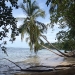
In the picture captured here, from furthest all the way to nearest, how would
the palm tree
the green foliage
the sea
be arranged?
the palm tree, the sea, the green foliage

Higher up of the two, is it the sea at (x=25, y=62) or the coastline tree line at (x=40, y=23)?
the coastline tree line at (x=40, y=23)

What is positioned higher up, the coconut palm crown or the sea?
the coconut palm crown

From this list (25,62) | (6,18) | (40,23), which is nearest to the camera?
(6,18)

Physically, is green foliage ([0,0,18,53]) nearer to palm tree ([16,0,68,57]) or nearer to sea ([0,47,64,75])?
sea ([0,47,64,75])

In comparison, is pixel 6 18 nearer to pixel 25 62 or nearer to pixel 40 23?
pixel 25 62

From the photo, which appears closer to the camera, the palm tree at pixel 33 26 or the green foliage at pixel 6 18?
the green foliage at pixel 6 18

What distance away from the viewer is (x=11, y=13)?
5648 mm

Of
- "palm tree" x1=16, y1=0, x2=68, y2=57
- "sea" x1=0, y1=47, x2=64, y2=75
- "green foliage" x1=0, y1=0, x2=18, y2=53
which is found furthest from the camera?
"palm tree" x1=16, y1=0, x2=68, y2=57

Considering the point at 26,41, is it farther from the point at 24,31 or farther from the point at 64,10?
the point at 64,10

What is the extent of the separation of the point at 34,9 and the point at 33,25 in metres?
5.88

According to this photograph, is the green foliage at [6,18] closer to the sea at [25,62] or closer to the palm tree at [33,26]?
the sea at [25,62]

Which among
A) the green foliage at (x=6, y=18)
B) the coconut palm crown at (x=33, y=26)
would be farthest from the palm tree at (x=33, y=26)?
the green foliage at (x=6, y=18)

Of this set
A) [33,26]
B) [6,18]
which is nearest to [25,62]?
[33,26]

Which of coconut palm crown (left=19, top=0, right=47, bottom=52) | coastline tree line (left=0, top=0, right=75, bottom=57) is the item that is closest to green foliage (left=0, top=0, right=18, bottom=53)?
coastline tree line (left=0, top=0, right=75, bottom=57)
